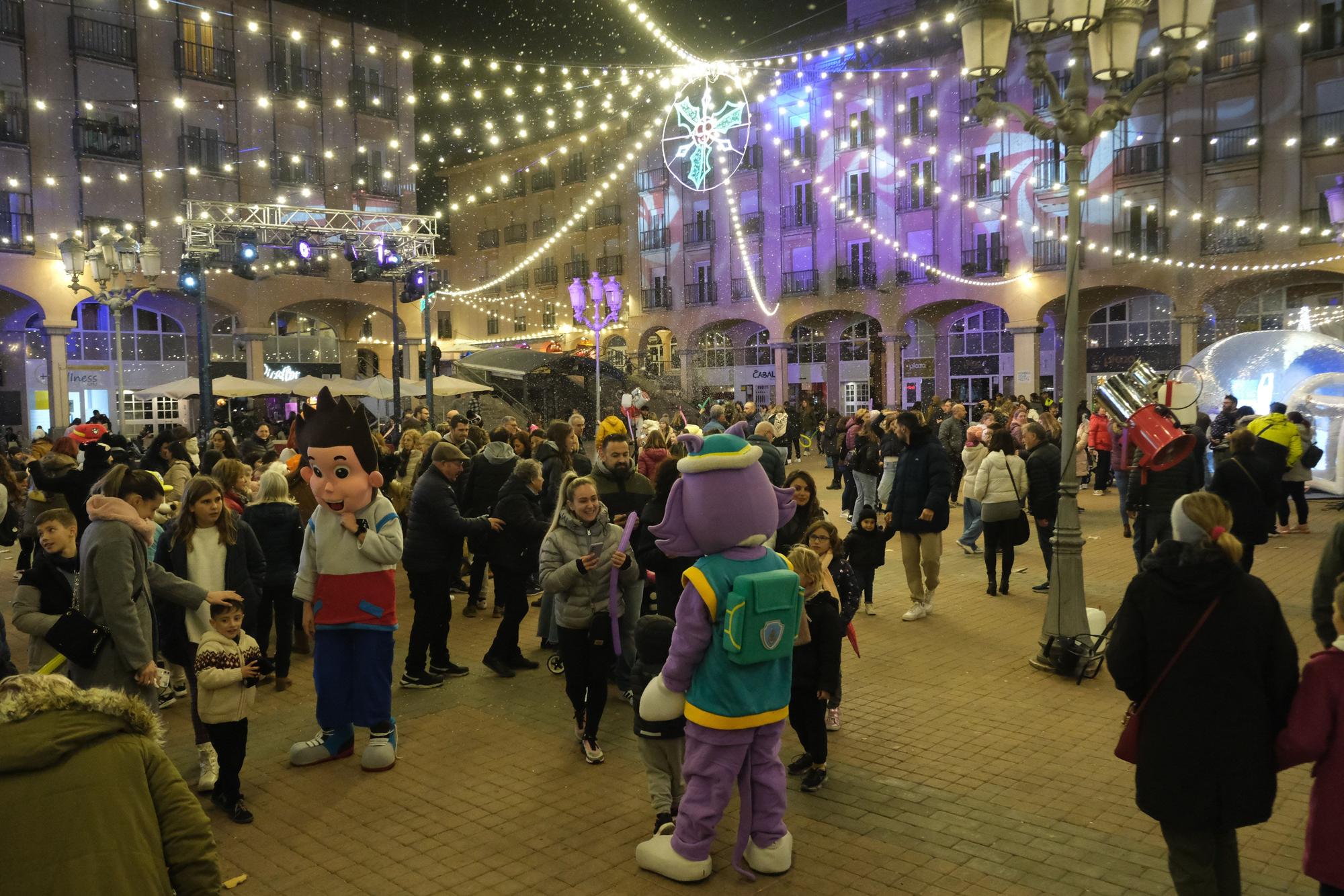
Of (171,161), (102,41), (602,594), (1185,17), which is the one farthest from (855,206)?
(602,594)

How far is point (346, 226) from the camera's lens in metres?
22.8

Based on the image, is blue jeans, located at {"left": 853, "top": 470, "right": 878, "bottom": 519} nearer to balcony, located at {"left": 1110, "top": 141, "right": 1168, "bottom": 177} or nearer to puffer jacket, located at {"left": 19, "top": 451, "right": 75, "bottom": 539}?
puffer jacket, located at {"left": 19, "top": 451, "right": 75, "bottom": 539}

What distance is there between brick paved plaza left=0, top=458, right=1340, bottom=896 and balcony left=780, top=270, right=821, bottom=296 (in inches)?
1058

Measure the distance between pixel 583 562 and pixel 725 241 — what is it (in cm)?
3108

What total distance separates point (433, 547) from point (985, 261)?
85.3ft

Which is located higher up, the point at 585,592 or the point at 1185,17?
the point at 1185,17

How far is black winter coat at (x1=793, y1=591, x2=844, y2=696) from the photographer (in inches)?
189

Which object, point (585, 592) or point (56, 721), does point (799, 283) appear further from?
point (56, 721)

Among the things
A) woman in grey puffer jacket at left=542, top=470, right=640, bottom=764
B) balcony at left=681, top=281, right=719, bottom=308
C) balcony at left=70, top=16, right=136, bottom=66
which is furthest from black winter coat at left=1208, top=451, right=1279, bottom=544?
balcony at left=681, top=281, right=719, bottom=308

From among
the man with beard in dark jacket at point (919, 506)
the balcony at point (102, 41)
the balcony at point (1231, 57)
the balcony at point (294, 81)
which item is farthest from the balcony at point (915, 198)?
the man with beard in dark jacket at point (919, 506)

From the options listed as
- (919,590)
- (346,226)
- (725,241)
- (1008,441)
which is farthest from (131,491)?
(725,241)

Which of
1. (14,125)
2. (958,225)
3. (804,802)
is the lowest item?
(804,802)

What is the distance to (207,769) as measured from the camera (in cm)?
510

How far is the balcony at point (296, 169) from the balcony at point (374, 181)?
3.28ft
